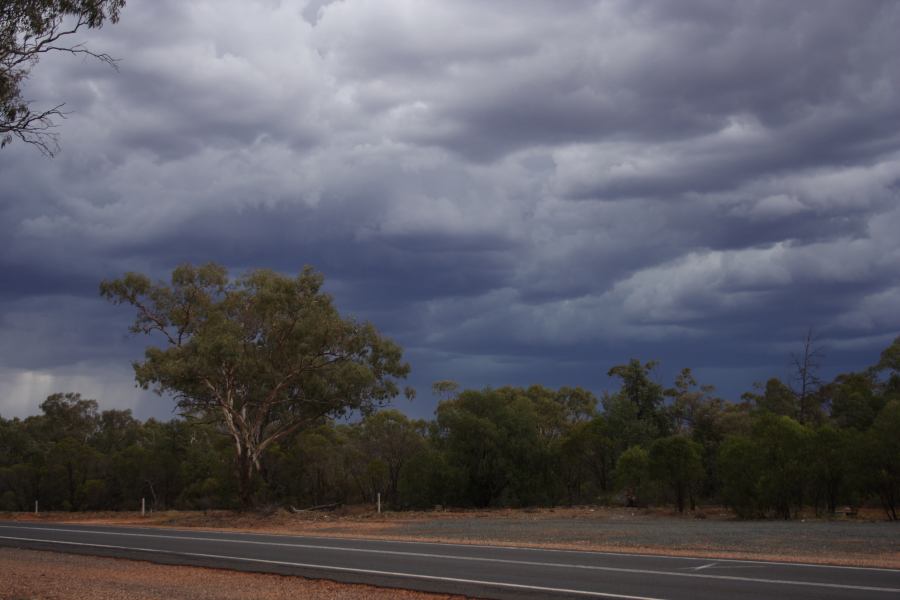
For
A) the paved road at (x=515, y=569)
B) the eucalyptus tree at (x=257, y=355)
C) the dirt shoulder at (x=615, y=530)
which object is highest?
the eucalyptus tree at (x=257, y=355)

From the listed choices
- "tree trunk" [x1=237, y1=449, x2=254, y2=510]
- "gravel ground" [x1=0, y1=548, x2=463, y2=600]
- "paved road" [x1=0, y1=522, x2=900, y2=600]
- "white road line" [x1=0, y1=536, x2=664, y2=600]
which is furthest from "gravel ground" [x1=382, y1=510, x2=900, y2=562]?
"tree trunk" [x1=237, y1=449, x2=254, y2=510]

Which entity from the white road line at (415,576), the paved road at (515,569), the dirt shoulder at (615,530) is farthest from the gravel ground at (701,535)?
the white road line at (415,576)

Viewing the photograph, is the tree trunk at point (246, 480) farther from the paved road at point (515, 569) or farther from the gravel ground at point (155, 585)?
the gravel ground at point (155, 585)

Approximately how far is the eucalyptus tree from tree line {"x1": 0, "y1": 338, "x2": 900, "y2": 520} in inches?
167

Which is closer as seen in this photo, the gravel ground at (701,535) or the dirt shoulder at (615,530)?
the dirt shoulder at (615,530)

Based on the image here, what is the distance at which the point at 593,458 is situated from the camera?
53.1 metres

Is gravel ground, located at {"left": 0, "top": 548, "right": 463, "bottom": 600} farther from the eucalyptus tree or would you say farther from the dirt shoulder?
the eucalyptus tree

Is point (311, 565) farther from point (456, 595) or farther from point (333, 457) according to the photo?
point (333, 457)

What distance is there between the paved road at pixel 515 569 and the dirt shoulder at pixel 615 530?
190cm

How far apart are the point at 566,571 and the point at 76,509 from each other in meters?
54.7

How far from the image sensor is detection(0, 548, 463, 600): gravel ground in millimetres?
13461

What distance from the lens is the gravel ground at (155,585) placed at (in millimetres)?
13461

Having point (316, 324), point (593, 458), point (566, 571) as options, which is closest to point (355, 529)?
point (316, 324)

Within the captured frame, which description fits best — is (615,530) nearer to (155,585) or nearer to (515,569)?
(515,569)
